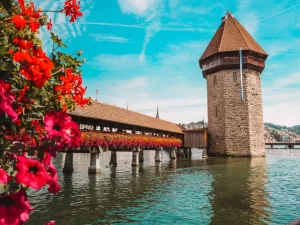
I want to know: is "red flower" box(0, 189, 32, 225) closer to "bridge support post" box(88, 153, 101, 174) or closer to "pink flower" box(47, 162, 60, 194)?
"pink flower" box(47, 162, 60, 194)

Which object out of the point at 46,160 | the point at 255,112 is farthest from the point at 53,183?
the point at 255,112

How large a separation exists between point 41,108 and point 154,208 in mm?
6246

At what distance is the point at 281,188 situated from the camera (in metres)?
10.1

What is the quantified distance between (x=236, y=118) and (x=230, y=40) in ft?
30.6

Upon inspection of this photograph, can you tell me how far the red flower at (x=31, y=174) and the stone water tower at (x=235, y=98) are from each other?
28228 mm

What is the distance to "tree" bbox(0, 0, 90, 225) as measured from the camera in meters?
1.10

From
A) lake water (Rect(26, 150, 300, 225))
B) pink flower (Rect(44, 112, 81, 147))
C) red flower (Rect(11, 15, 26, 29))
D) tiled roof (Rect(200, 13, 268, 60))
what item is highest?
tiled roof (Rect(200, 13, 268, 60))

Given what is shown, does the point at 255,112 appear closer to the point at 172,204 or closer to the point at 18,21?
the point at 172,204

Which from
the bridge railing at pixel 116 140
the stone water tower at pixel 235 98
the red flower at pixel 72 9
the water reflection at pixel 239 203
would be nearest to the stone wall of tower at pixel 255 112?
the stone water tower at pixel 235 98

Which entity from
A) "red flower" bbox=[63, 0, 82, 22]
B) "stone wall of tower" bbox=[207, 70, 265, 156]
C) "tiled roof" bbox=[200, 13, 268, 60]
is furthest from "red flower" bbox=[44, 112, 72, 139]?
"tiled roof" bbox=[200, 13, 268, 60]

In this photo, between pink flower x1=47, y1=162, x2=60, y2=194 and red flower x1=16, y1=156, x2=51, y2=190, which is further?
pink flower x1=47, y1=162, x2=60, y2=194

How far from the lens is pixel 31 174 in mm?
1111

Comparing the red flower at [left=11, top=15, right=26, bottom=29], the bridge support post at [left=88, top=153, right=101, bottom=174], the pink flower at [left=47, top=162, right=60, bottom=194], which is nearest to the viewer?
the pink flower at [left=47, top=162, right=60, bottom=194]

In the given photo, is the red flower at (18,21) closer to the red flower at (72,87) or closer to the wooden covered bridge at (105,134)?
the red flower at (72,87)
